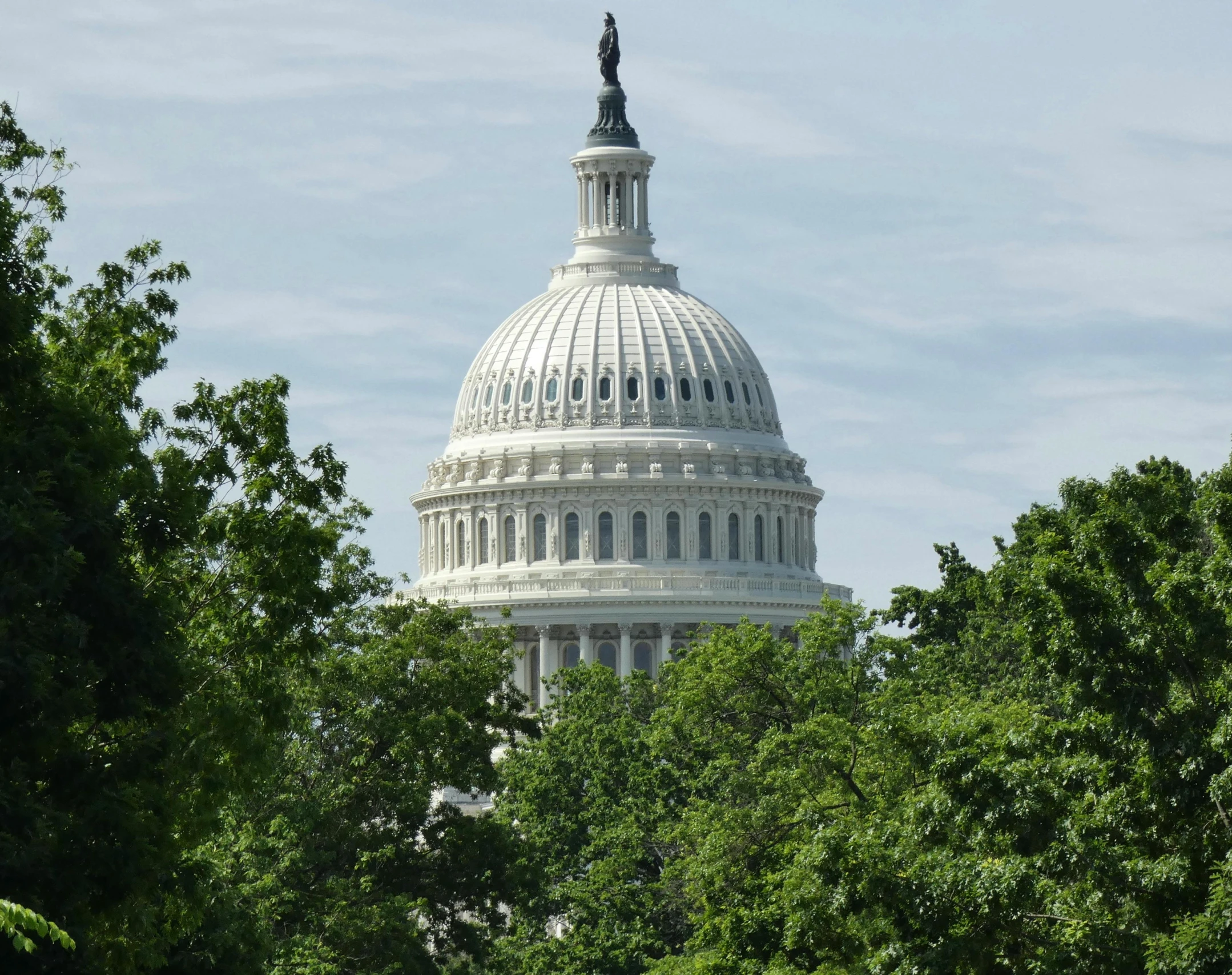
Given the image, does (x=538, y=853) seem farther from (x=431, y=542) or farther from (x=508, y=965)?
(x=431, y=542)

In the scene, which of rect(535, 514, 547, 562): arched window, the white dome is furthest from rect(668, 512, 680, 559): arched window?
rect(535, 514, 547, 562): arched window

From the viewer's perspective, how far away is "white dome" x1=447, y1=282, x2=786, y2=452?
575ft

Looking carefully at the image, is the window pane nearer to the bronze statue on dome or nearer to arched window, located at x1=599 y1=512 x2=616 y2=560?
arched window, located at x1=599 y1=512 x2=616 y2=560

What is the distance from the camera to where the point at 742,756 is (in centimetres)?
6969

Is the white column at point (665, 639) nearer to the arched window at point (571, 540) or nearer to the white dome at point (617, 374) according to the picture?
the arched window at point (571, 540)

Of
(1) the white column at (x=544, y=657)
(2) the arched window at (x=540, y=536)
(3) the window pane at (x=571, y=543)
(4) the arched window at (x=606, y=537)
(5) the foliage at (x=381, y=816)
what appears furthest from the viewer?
(2) the arched window at (x=540, y=536)

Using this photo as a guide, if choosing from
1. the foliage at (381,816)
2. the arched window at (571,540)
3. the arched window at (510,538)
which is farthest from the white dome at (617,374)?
the foliage at (381,816)

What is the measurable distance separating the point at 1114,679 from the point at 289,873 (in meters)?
26.0

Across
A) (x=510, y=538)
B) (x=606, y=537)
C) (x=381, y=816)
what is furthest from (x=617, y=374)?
A: (x=381, y=816)

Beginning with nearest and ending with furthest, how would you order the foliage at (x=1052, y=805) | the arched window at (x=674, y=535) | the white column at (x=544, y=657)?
the foliage at (x=1052, y=805) < the white column at (x=544, y=657) < the arched window at (x=674, y=535)

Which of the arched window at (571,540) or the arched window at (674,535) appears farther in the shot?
the arched window at (674,535)

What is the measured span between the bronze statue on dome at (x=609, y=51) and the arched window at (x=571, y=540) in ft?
109

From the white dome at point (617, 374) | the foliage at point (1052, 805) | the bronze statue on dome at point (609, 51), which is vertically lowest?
the foliage at point (1052, 805)

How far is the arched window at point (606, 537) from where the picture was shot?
17250 cm
